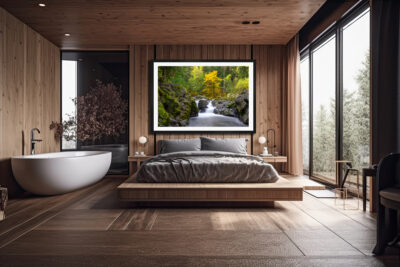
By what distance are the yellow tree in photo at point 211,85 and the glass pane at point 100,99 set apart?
61.0 inches

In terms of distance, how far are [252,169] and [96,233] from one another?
6.14ft

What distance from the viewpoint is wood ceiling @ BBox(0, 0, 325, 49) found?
13.1 feet

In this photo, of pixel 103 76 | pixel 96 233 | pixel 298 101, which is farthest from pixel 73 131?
pixel 298 101

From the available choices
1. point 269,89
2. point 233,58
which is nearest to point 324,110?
point 269,89

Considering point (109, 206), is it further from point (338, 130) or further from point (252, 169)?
point (338, 130)

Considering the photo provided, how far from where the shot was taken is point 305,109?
5660mm

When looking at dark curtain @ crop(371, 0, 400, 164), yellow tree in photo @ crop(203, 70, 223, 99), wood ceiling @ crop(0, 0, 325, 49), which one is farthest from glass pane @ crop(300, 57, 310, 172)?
dark curtain @ crop(371, 0, 400, 164)

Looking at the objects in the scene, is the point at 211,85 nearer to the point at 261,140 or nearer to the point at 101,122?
the point at 261,140

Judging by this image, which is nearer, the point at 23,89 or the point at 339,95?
the point at 339,95

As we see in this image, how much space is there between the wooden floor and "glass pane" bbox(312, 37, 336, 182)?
1.27 metres

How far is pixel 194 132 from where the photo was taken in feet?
19.0

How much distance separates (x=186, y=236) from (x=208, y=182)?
1165 millimetres

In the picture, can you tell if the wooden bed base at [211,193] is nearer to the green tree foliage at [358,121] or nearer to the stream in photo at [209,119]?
the green tree foliage at [358,121]

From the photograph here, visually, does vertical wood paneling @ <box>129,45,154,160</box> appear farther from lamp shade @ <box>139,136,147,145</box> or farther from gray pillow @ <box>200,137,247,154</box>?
gray pillow @ <box>200,137,247,154</box>
